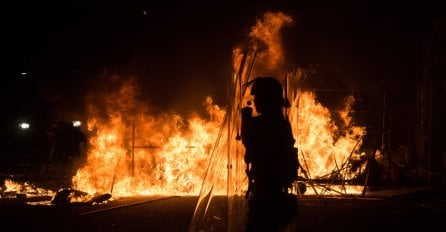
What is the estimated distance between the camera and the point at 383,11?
16688 millimetres

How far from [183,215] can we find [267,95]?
615 cm

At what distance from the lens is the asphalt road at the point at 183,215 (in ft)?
28.5

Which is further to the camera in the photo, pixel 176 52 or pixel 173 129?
pixel 176 52

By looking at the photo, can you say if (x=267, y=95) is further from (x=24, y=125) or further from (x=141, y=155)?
(x=24, y=125)

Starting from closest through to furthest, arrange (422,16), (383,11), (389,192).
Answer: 1. (389,192)
2. (422,16)
3. (383,11)

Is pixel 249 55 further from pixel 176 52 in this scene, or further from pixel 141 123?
pixel 176 52

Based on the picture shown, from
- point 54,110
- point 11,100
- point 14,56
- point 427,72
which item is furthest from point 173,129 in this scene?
point 11,100

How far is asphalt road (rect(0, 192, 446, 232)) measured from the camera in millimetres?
8695

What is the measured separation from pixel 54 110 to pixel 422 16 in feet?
71.2

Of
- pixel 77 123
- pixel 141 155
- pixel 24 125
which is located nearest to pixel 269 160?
→ pixel 141 155

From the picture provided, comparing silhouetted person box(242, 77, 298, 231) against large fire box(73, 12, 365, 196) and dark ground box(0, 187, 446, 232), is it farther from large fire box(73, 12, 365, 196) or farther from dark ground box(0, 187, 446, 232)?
large fire box(73, 12, 365, 196)

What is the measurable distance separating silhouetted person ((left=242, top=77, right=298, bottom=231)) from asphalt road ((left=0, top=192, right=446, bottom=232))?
140 inches

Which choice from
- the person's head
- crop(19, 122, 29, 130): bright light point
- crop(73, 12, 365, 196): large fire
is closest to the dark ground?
crop(73, 12, 365, 196): large fire

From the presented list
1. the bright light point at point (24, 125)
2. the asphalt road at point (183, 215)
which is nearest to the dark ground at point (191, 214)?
the asphalt road at point (183, 215)
